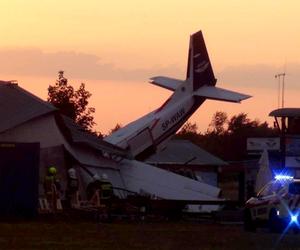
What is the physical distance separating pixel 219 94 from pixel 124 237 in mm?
29791

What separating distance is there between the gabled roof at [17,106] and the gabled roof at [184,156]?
146ft

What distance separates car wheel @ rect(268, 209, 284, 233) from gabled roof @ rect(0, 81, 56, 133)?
44.9 feet

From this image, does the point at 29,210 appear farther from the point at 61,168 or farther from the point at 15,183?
the point at 61,168

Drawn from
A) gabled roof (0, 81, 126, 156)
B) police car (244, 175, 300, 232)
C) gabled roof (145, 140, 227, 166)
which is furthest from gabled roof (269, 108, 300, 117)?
police car (244, 175, 300, 232)

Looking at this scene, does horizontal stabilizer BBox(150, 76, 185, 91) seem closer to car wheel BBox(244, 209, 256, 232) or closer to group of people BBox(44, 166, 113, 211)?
group of people BBox(44, 166, 113, 211)

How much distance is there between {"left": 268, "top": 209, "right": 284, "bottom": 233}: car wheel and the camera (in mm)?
34125

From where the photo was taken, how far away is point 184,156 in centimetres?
10025

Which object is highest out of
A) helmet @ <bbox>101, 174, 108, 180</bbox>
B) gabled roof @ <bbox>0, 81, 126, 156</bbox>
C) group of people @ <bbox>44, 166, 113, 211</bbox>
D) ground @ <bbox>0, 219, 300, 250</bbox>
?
gabled roof @ <bbox>0, 81, 126, 156</bbox>

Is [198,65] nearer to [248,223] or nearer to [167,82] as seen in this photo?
[167,82]

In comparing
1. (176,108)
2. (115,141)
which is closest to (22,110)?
(115,141)

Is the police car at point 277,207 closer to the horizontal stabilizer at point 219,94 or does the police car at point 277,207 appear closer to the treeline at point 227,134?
the horizontal stabilizer at point 219,94

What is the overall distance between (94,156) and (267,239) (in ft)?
69.5

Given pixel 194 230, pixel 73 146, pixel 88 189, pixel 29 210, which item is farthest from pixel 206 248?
pixel 73 146

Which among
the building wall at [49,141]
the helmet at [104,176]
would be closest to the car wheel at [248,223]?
the building wall at [49,141]
